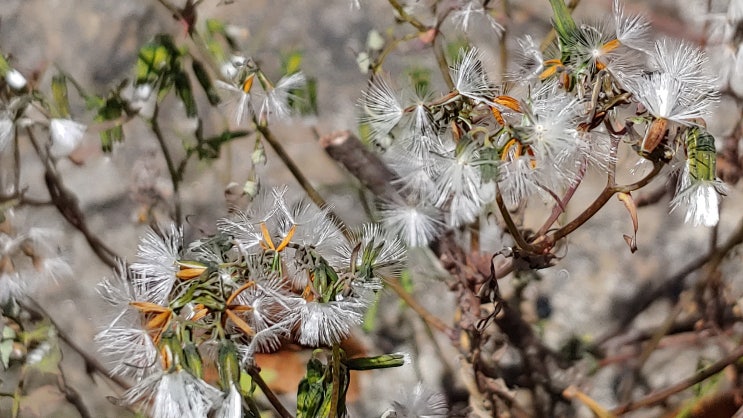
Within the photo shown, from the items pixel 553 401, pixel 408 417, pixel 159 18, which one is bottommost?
pixel 553 401

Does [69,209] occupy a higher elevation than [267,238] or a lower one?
lower

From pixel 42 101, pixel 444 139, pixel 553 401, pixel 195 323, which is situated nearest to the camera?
pixel 195 323

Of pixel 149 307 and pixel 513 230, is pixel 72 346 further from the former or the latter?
pixel 513 230

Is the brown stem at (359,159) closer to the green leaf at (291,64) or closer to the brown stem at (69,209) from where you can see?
the green leaf at (291,64)

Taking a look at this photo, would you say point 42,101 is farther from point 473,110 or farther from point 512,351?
point 512,351

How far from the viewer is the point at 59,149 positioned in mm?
1137

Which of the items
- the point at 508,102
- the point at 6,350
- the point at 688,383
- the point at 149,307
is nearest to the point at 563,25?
the point at 508,102

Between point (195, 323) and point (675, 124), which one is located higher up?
point (675, 124)

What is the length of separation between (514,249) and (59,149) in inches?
28.5

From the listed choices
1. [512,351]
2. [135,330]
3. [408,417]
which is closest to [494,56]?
[512,351]

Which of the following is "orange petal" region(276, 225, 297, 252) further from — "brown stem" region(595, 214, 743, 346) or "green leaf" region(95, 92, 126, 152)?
"brown stem" region(595, 214, 743, 346)

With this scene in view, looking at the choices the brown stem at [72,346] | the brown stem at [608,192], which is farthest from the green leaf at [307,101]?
the brown stem at [608,192]

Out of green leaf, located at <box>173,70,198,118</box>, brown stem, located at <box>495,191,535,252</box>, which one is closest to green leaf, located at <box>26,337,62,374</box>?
green leaf, located at <box>173,70,198,118</box>

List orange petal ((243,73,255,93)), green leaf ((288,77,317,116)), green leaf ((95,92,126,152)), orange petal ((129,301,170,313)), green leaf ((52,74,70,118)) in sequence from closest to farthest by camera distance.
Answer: orange petal ((129,301,170,313))
orange petal ((243,73,255,93))
green leaf ((52,74,70,118))
green leaf ((95,92,126,152))
green leaf ((288,77,317,116))
